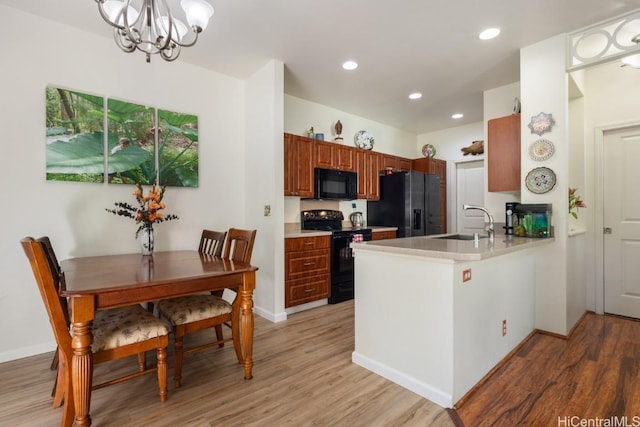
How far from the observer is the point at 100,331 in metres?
1.69

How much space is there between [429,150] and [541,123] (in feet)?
9.94

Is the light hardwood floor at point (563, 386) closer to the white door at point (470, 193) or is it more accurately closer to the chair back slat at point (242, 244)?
the chair back slat at point (242, 244)

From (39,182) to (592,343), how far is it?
4.88 metres

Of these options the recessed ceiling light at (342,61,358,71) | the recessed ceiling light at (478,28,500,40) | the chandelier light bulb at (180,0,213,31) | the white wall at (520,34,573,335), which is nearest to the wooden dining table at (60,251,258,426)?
the chandelier light bulb at (180,0,213,31)

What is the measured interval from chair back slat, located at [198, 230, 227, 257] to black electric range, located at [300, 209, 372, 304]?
5.27 feet

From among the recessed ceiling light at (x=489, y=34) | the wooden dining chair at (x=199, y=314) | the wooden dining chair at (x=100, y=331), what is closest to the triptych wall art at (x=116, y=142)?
the wooden dining chair at (x=100, y=331)

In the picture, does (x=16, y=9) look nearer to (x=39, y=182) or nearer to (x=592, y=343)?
(x=39, y=182)

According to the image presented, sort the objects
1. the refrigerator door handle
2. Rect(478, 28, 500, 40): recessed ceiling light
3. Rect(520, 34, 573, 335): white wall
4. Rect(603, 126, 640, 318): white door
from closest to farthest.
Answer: Rect(478, 28, 500, 40): recessed ceiling light < Rect(520, 34, 573, 335): white wall < Rect(603, 126, 640, 318): white door < the refrigerator door handle

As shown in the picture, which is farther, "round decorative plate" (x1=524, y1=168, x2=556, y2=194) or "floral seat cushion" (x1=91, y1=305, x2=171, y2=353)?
"round decorative plate" (x1=524, y1=168, x2=556, y2=194)

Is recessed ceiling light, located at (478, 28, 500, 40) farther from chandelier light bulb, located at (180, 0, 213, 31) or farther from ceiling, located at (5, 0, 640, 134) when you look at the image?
chandelier light bulb, located at (180, 0, 213, 31)

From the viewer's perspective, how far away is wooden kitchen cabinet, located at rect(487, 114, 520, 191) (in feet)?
10.6

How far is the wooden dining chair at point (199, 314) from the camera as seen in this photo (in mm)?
1980

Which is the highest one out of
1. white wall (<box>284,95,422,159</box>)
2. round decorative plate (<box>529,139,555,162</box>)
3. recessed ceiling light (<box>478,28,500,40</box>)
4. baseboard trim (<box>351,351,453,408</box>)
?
recessed ceiling light (<box>478,28,500,40</box>)

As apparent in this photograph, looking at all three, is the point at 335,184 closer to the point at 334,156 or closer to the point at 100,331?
the point at 334,156
